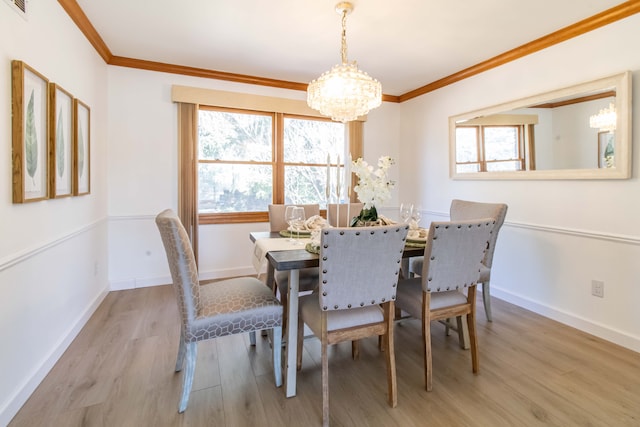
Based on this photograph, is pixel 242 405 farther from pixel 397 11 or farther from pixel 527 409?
pixel 397 11

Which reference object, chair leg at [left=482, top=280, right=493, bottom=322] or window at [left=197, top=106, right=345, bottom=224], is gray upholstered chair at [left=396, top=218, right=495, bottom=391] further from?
window at [left=197, top=106, right=345, bottom=224]

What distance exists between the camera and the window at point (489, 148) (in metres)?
3.16

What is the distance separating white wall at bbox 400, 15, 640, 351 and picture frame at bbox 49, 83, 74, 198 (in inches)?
150

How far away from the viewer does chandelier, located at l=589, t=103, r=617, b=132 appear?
2.42m

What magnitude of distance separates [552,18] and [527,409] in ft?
9.20

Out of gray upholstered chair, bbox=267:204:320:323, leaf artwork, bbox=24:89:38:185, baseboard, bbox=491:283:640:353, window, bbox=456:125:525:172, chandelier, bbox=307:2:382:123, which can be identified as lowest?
baseboard, bbox=491:283:640:353

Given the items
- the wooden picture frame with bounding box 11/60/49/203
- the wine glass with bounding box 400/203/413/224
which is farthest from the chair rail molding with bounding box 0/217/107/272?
the wine glass with bounding box 400/203/413/224

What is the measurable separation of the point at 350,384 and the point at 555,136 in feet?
8.85

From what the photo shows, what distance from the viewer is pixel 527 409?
1691 mm

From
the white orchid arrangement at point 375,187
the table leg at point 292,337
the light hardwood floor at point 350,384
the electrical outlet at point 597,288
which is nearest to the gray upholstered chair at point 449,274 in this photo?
the light hardwood floor at point 350,384

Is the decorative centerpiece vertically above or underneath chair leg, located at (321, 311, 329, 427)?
above

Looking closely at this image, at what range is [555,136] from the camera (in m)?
2.82

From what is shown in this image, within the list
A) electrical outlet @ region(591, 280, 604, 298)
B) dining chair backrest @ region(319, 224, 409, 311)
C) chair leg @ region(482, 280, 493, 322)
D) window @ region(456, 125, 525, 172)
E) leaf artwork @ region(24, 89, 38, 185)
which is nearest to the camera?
dining chair backrest @ region(319, 224, 409, 311)

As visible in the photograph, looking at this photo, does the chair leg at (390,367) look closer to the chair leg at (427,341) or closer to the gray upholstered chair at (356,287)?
the gray upholstered chair at (356,287)
